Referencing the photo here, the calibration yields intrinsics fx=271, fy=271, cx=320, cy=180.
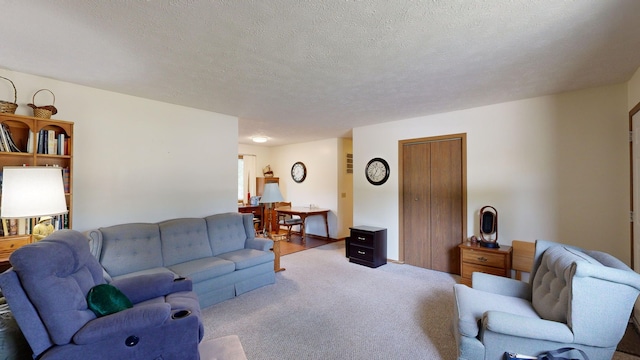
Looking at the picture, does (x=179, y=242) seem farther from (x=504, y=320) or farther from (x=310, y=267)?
(x=504, y=320)

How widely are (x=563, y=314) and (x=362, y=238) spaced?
9.72 ft

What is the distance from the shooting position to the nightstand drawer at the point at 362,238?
4422mm

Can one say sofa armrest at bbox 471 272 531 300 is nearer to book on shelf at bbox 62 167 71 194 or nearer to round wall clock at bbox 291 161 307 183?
book on shelf at bbox 62 167 71 194

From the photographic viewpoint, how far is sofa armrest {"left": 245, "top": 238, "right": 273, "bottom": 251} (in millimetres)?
3744

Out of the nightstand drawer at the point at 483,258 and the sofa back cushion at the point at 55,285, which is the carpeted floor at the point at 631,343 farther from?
the sofa back cushion at the point at 55,285

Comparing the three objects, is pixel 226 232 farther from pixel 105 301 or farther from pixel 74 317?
pixel 74 317

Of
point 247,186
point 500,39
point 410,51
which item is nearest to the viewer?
point 500,39

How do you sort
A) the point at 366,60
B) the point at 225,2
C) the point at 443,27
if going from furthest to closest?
the point at 366,60 → the point at 443,27 → the point at 225,2

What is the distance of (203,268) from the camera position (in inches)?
117

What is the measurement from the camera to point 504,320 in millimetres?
1678

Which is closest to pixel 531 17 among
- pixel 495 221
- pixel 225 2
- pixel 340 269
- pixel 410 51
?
pixel 410 51

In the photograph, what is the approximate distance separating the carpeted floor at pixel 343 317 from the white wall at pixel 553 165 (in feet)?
4.24

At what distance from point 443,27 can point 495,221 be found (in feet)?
9.07

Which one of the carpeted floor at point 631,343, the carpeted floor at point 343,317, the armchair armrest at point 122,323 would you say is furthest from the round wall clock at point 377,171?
the armchair armrest at point 122,323
